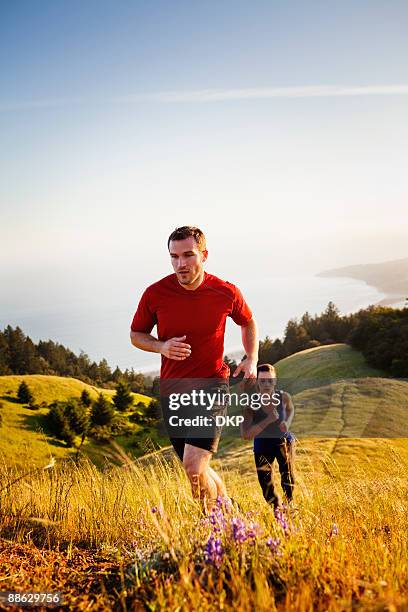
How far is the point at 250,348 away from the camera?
5203 mm

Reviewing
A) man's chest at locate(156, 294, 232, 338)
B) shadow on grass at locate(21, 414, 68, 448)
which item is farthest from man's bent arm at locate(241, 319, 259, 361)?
shadow on grass at locate(21, 414, 68, 448)

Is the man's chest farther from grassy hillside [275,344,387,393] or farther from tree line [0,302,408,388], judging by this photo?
grassy hillside [275,344,387,393]

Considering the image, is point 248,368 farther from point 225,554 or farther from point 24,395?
point 24,395

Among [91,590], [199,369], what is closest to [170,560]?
[91,590]

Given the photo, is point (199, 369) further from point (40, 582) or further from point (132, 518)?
point (40, 582)

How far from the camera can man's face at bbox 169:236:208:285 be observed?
4.71 metres

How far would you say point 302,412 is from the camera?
32062 mm

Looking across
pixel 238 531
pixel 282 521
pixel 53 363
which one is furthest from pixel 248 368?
pixel 53 363

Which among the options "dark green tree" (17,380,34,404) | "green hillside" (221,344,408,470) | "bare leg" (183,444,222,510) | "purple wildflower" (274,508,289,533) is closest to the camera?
"purple wildflower" (274,508,289,533)

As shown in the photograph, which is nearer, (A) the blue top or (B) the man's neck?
(B) the man's neck

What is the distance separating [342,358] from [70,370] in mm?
54000

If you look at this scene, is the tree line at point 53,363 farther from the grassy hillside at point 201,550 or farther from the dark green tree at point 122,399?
the grassy hillside at point 201,550

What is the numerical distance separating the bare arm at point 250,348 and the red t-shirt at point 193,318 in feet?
0.57

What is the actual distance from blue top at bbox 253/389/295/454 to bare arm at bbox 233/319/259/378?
103 cm
